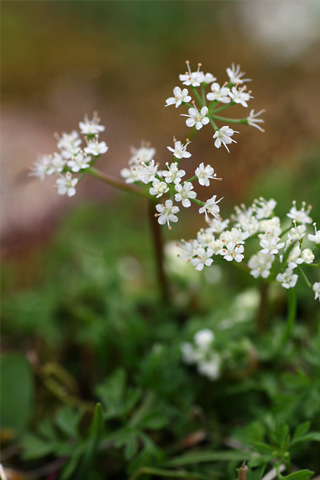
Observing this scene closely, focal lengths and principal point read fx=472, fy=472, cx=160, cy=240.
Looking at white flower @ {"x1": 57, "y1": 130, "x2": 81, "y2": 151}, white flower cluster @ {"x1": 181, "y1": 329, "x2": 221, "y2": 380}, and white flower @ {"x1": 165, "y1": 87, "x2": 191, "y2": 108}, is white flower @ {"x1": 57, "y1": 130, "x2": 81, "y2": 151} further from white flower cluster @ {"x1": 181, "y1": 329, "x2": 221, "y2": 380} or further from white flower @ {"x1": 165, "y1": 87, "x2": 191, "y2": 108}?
white flower cluster @ {"x1": 181, "y1": 329, "x2": 221, "y2": 380}

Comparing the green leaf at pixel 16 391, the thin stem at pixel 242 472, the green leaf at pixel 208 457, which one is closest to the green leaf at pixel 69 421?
the green leaf at pixel 16 391

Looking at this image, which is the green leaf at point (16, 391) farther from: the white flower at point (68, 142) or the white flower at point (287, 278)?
the white flower at point (287, 278)

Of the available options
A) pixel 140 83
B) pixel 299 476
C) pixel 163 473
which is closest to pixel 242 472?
pixel 299 476

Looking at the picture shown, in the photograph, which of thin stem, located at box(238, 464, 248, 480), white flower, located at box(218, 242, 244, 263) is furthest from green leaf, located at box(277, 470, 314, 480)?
white flower, located at box(218, 242, 244, 263)

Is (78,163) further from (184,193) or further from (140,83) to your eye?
(140,83)

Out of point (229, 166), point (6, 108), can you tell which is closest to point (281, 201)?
point (229, 166)

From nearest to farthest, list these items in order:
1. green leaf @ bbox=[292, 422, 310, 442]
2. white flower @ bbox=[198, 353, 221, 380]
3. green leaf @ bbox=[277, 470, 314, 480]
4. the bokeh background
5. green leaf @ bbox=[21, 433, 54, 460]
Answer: green leaf @ bbox=[277, 470, 314, 480], green leaf @ bbox=[292, 422, 310, 442], green leaf @ bbox=[21, 433, 54, 460], white flower @ bbox=[198, 353, 221, 380], the bokeh background

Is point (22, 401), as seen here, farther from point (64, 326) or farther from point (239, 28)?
point (239, 28)
